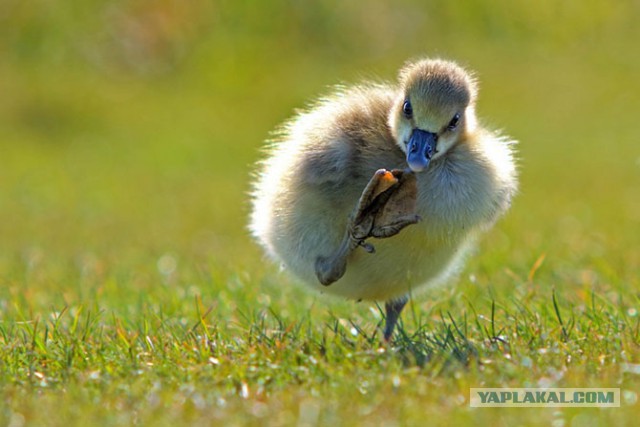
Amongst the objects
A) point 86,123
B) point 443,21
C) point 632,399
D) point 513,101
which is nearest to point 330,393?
point 632,399

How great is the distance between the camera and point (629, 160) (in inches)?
537

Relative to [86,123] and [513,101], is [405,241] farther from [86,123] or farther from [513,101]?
[513,101]

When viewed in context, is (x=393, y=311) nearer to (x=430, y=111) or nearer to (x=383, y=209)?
(x=383, y=209)

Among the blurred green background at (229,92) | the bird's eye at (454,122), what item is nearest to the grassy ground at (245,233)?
the blurred green background at (229,92)

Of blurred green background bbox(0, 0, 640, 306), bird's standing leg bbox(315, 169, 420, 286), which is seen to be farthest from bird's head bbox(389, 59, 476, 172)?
blurred green background bbox(0, 0, 640, 306)

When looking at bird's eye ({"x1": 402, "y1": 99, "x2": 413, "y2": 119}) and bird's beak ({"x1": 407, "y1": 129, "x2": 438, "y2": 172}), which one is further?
bird's eye ({"x1": 402, "y1": 99, "x2": 413, "y2": 119})

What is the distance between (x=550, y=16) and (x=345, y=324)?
50.4ft

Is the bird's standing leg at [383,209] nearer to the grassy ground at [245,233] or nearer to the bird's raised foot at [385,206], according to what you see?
the bird's raised foot at [385,206]

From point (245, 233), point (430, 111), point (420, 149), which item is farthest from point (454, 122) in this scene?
point (245, 233)

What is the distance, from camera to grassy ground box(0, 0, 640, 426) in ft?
12.0

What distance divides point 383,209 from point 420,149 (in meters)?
0.30
